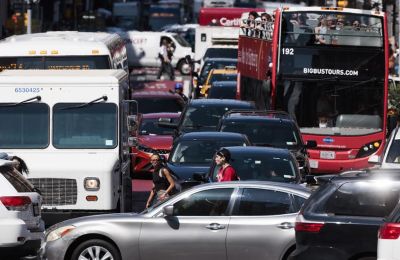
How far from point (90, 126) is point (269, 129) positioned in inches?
238

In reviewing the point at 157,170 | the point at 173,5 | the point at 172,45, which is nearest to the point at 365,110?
the point at 157,170

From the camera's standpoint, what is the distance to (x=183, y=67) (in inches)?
2333

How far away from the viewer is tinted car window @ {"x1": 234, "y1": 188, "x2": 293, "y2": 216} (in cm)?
1501

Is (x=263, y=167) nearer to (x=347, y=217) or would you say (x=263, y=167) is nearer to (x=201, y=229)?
(x=201, y=229)

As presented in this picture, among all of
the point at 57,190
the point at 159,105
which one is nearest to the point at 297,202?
the point at 57,190

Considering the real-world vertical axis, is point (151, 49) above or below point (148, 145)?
below

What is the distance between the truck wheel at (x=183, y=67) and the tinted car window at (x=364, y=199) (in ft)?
149

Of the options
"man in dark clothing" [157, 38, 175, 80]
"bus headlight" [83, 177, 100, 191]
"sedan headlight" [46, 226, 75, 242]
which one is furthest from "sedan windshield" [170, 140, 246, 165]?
"man in dark clothing" [157, 38, 175, 80]

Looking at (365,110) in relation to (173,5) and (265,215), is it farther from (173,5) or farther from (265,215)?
(173,5)

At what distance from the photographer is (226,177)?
18.2m

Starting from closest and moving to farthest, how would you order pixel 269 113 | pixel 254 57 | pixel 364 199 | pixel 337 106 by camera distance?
pixel 364 199, pixel 269 113, pixel 337 106, pixel 254 57

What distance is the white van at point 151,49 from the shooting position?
193 feet

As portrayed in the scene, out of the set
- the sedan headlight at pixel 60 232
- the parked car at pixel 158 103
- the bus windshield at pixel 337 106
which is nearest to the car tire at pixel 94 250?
the sedan headlight at pixel 60 232

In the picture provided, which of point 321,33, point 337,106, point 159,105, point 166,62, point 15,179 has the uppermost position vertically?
point 321,33
